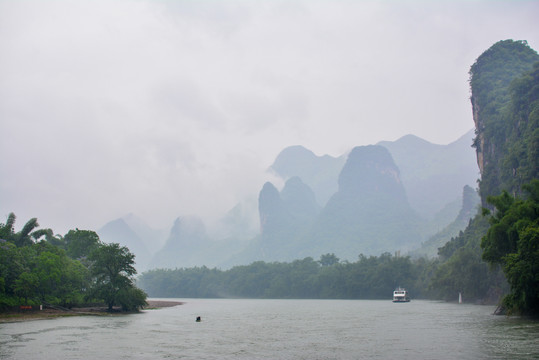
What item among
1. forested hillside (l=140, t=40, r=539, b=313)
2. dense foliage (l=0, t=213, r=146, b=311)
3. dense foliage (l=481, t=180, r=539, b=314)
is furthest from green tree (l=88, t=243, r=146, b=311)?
dense foliage (l=481, t=180, r=539, b=314)

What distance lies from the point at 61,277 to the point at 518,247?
51.3m

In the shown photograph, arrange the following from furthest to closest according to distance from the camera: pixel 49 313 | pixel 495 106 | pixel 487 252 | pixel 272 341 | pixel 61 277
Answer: pixel 495 106
pixel 61 277
pixel 49 313
pixel 487 252
pixel 272 341

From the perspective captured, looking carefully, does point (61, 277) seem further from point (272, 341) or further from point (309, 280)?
point (309, 280)

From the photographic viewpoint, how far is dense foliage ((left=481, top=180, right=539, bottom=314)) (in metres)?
41.8

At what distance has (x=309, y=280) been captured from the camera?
542 feet

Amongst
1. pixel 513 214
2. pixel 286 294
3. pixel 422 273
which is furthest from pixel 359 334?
pixel 286 294

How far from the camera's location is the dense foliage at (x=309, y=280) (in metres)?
142

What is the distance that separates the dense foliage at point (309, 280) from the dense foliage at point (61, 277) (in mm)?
84405

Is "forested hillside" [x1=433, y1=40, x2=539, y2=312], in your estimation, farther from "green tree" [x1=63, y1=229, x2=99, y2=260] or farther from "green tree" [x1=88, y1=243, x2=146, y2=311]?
"green tree" [x1=63, y1=229, x2=99, y2=260]

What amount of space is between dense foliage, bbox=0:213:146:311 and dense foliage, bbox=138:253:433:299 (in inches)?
3323

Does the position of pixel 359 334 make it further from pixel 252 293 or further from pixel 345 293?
pixel 252 293

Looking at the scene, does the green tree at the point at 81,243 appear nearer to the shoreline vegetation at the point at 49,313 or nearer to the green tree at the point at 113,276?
the shoreline vegetation at the point at 49,313

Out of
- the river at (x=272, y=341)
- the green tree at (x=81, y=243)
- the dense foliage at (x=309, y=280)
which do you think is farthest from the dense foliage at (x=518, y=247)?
the dense foliage at (x=309, y=280)

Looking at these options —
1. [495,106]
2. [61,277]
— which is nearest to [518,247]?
[61,277]
